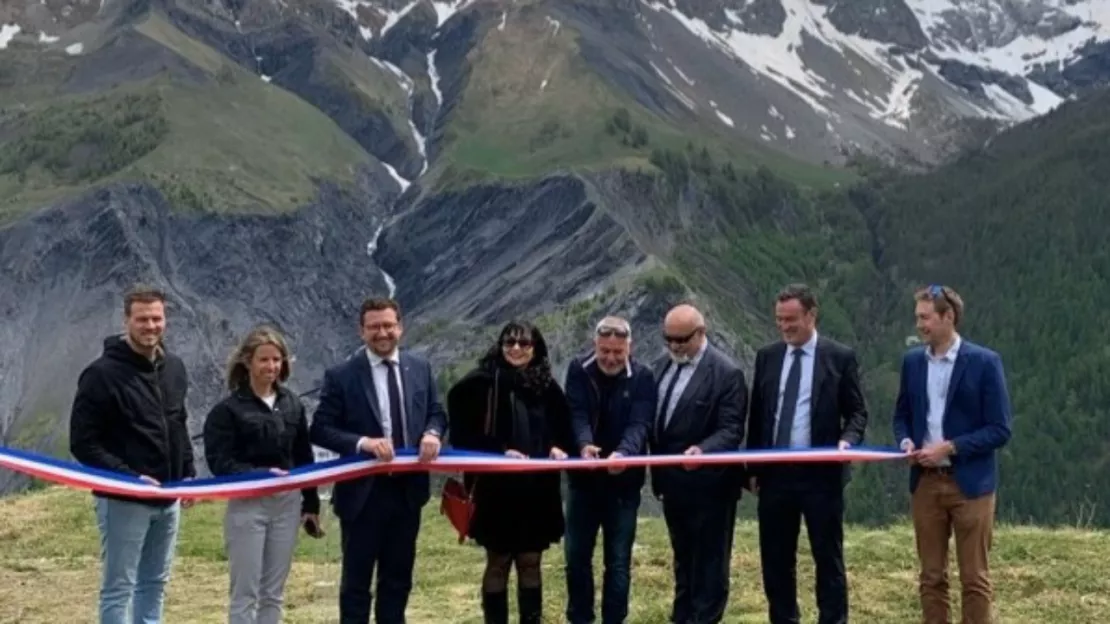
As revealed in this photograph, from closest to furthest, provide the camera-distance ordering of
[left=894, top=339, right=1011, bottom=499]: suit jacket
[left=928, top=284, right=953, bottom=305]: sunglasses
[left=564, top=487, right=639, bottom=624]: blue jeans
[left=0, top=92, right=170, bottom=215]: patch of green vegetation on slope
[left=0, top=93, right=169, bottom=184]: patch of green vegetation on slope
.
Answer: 1. [left=894, top=339, right=1011, bottom=499]: suit jacket
2. [left=928, top=284, right=953, bottom=305]: sunglasses
3. [left=564, top=487, right=639, bottom=624]: blue jeans
4. [left=0, top=92, right=170, bottom=215]: patch of green vegetation on slope
5. [left=0, top=93, right=169, bottom=184]: patch of green vegetation on slope

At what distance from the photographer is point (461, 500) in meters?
9.97

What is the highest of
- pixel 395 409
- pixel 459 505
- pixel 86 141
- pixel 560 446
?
pixel 86 141

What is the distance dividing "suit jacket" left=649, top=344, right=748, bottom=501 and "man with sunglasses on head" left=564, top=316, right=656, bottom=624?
21cm

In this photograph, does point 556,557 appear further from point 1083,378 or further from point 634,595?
point 1083,378

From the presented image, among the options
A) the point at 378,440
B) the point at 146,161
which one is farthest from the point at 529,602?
the point at 146,161

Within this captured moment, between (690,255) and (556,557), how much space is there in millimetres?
185788

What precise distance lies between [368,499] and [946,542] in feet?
14.9

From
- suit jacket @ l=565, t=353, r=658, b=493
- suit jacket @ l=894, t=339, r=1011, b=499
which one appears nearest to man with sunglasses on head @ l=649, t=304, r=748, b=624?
suit jacket @ l=565, t=353, r=658, b=493

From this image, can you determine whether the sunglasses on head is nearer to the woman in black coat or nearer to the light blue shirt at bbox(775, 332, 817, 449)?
the light blue shirt at bbox(775, 332, 817, 449)

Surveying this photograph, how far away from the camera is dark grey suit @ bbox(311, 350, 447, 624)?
384 inches

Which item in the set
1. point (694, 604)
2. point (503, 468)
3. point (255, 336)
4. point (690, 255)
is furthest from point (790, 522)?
point (690, 255)

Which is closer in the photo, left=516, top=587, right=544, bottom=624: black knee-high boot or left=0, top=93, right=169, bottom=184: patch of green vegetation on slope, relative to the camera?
left=516, top=587, right=544, bottom=624: black knee-high boot

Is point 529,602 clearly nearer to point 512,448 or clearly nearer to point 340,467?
point 512,448

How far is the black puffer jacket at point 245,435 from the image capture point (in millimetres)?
9422
